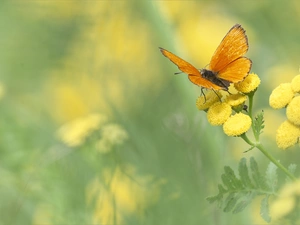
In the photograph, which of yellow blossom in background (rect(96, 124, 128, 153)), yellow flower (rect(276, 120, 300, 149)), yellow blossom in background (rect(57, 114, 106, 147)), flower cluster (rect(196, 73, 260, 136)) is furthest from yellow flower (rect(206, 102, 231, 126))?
yellow blossom in background (rect(57, 114, 106, 147))

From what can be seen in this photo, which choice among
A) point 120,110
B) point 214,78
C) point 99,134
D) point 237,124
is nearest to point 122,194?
point 99,134

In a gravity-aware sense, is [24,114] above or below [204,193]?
above

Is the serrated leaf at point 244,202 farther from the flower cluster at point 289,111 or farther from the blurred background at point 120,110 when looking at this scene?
the blurred background at point 120,110

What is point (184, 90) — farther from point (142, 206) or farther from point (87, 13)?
point (87, 13)

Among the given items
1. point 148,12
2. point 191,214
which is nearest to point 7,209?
point 191,214

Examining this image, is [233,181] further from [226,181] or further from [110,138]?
[110,138]

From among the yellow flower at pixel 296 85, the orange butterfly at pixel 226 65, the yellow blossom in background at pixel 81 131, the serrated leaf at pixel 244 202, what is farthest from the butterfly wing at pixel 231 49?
the yellow blossom in background at pixel 81 131

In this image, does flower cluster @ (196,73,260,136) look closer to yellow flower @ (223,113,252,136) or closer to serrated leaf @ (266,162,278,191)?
yellow flower @ (223,113,252,136)
